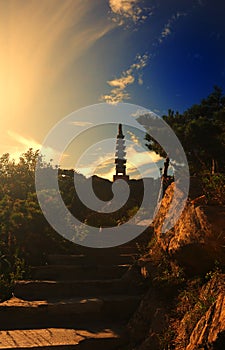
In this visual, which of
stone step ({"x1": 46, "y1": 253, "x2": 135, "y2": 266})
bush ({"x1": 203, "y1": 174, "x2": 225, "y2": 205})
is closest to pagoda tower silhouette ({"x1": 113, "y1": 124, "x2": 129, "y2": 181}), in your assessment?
stone step ({"x1": 46, "y1": 253, "x2": 135, "y2": 266})

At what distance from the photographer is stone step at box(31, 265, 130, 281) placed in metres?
7.80

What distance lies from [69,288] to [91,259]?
2.07 m

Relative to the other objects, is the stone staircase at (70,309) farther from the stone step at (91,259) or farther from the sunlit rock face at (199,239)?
the sunlit rock face at (199,239)

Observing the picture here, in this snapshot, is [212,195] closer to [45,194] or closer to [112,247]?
[112,247]

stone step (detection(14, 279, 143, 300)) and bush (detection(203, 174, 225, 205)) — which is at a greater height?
bush (detection(203, 174, 225, 205))

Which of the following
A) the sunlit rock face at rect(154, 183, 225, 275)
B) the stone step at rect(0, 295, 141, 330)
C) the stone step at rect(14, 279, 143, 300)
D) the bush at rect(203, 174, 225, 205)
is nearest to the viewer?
the sunlit rock face at rect(154, 183, 225, 275)

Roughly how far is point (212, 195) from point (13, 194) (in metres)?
11.1

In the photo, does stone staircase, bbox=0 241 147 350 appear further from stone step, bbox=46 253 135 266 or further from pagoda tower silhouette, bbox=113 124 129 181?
pagoda tower silhouette, bbox=113 124 129 181

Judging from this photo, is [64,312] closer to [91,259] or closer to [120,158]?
[91,259]

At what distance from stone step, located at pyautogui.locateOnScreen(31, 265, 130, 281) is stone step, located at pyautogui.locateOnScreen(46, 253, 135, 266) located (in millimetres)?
490

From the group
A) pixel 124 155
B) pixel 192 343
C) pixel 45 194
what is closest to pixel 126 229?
pixel 45 194

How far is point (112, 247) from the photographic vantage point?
32.2 ft

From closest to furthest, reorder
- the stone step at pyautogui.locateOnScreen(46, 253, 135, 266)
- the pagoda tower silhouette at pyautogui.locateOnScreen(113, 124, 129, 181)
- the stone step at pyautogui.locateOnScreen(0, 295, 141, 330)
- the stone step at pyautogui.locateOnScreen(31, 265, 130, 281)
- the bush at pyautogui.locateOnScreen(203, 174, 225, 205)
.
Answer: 1. the bush at pyautogui.locateOnScreen(203, 174, 225, 205)
2. the stone step at pyautogui.locateOnScreen(0, 295, 141, 330)
3. the stone step at pyautogui.locateOnScreen(31, 265, 130, 281)
4. the stone step at pyautogui.locateOnScreen(46, 253, 135, 266)
5. the pagoda tower silhouette at pyautogui.locateOnScreen(113, 124, 129, 181)

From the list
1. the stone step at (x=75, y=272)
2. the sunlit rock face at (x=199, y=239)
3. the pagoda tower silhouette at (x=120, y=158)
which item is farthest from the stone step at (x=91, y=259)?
the pagoda tower silhouette at (x=120, y=158)
